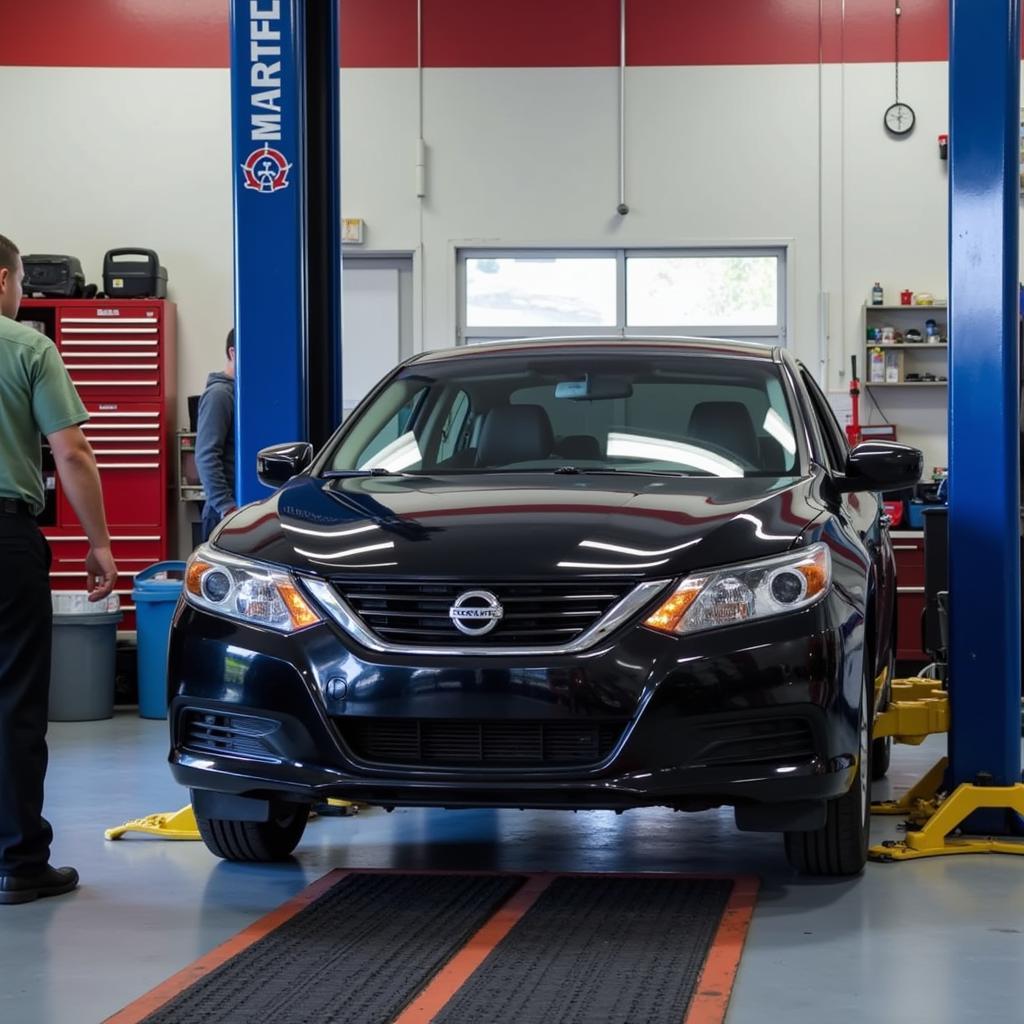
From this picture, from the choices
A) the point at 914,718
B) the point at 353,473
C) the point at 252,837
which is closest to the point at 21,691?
the point at 252,837

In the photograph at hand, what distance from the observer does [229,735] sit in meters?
3.42

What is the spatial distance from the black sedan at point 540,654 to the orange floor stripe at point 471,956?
0.28 meters

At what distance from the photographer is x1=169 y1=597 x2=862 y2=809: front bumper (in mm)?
3178

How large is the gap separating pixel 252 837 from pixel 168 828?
1.85 feet

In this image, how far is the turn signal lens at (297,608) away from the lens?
3.33 meters

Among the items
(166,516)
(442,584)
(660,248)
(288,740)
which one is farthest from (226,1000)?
(660,248)

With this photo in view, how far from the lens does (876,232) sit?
10.9 m

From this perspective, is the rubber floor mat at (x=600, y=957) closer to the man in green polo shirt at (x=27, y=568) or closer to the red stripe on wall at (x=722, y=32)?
the man in green polo shirt at (x=27, y=568)

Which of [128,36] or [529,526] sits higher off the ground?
[128,36]

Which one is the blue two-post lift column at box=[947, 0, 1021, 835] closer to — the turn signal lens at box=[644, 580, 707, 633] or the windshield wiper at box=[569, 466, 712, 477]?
the windshield wiper at box=[569, 466, 712, 477]

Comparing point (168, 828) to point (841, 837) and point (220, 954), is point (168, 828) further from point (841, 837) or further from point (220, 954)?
point (841, 837)

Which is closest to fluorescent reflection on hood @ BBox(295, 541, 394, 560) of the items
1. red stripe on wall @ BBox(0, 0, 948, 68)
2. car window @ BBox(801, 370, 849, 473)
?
car window @ BBox(801, 370, 849, 473)

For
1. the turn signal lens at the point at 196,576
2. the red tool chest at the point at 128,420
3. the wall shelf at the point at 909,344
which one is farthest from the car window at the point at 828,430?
the red tool chest at the point at 128,420

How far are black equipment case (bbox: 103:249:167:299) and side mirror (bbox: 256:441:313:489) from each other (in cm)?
683
